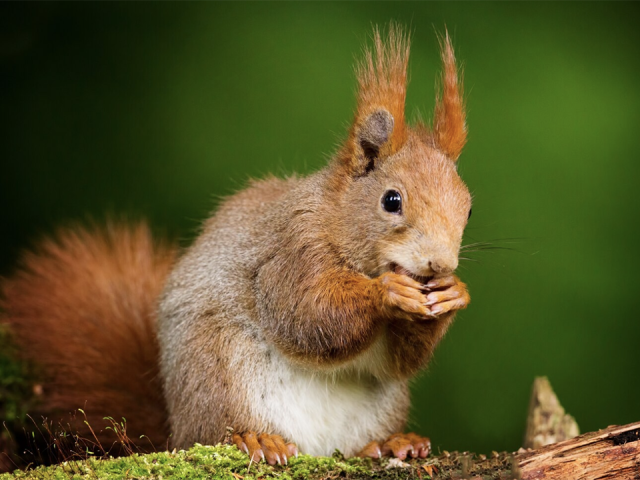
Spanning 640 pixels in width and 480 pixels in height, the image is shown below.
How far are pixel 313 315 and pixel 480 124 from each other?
142cm

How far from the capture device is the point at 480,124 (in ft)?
9.67

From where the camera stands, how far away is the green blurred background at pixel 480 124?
2.91 metres

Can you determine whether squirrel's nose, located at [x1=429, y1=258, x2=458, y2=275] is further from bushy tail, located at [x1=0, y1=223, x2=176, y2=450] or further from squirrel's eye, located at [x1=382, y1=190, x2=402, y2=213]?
bushy tail, located at [x1=0, y1=223, x2=176, y2=450]

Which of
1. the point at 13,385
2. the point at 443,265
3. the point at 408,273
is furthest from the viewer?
the point at 13,385

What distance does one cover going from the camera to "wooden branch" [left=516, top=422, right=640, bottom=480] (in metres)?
1.57

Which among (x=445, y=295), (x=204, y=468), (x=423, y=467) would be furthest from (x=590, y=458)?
(x=204, y=468)

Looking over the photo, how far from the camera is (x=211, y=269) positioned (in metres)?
2.22

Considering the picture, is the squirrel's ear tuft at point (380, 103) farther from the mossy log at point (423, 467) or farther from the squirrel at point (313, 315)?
the mossy log at point (423, 467)

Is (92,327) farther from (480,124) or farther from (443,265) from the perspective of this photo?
(480,124)

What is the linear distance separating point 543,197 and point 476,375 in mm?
791

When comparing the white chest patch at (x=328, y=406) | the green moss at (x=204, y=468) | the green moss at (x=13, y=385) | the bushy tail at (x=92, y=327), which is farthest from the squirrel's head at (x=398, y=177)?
the green moss at (x=13, y=385)

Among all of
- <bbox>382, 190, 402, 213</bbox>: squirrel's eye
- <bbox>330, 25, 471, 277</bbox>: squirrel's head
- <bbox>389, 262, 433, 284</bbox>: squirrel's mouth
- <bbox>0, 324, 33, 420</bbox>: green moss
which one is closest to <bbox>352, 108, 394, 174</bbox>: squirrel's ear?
<bbox>330, 25, 471, 277</bbox>: squirrel's head

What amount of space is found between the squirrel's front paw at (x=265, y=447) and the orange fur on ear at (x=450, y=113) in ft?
3.06

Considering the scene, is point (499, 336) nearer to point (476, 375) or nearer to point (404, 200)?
point (476, 375)
